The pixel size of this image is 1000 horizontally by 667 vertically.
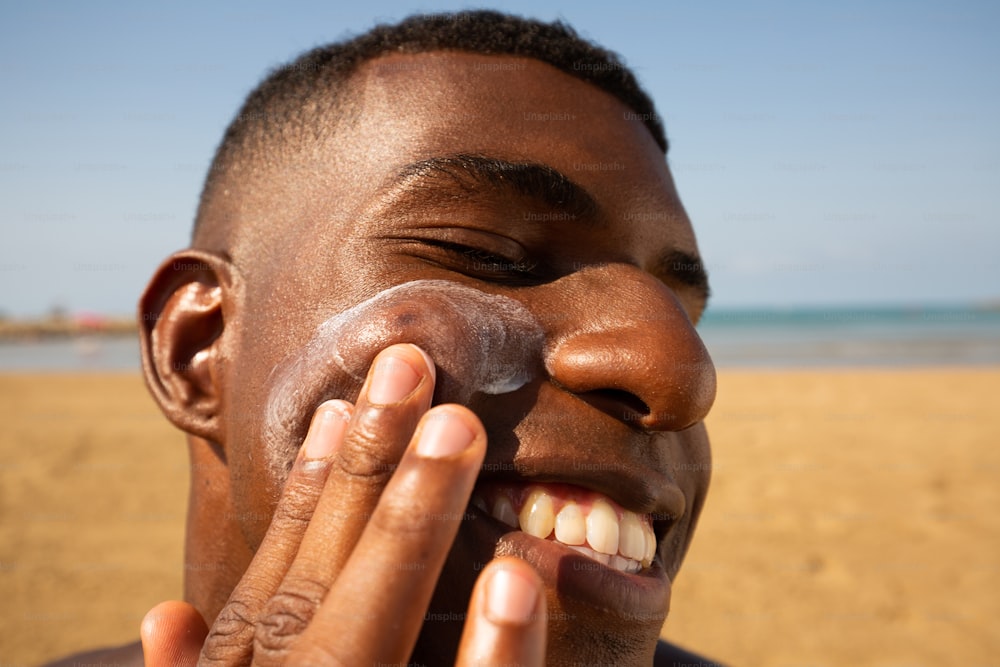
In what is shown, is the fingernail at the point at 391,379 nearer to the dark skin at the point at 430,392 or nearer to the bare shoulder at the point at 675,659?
the dark skin at the point at 430,392

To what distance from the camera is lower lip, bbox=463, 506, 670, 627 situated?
1.49 m

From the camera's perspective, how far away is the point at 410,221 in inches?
66.5

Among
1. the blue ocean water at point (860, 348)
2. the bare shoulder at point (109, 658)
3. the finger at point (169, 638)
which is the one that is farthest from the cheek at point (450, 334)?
the blue ocean water at point (860, 348)

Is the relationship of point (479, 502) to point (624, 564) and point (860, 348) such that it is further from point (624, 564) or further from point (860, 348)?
point (860, 348)

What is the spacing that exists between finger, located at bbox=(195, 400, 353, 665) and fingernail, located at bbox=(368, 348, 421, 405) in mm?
155

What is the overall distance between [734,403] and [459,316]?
12.6 meters

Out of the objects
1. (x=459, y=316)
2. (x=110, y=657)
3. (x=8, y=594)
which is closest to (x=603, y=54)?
(x=459, y=316)

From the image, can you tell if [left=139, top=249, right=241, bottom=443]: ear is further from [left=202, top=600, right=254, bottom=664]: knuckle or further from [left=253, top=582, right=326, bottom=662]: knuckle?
[left=253, top=582, right=326, bottom=662]: knuckle

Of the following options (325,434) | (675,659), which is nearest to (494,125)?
(325,434)

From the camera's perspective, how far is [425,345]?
4.77 ft

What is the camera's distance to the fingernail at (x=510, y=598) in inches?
45.1

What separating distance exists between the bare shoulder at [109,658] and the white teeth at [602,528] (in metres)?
1.66

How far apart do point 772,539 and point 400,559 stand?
5881 millimetres

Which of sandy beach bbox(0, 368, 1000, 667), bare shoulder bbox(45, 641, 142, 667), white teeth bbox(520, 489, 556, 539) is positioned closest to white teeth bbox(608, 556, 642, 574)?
white teeth bbox(520, 489, 556, 539)
